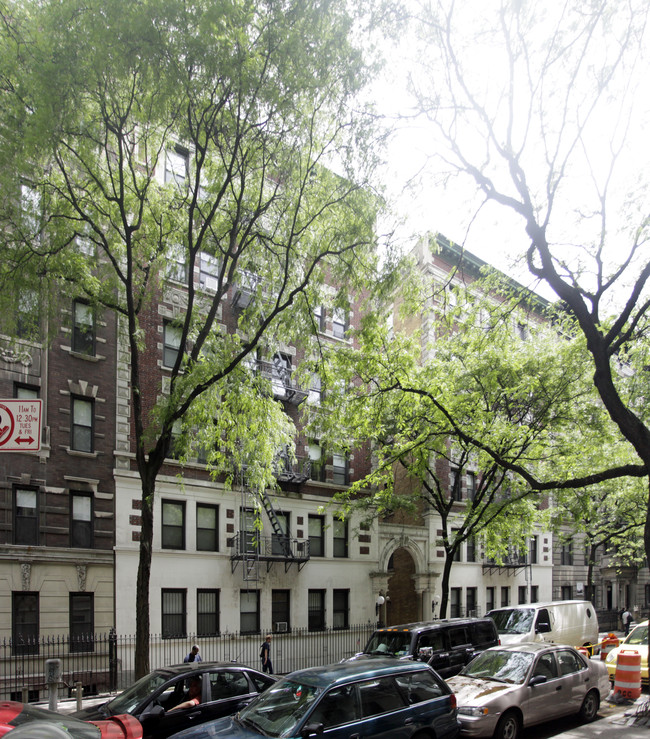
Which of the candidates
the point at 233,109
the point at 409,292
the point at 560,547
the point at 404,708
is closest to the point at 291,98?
the point at 233,109

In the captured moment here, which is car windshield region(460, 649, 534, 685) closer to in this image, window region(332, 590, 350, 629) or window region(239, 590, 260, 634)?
window region(239, 590, 260, 634)

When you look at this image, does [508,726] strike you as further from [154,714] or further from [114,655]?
[114,655]

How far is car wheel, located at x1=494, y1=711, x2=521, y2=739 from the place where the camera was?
11.8 metres

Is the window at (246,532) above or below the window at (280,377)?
below

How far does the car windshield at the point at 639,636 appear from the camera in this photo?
19469 mm

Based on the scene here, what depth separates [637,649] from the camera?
18.3 m

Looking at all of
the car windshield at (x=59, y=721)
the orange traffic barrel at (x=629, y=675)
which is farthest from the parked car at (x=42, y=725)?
the orange traffic barrel at (x=629, y=675)

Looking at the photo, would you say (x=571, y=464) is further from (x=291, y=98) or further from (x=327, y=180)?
(x=291, y=98)

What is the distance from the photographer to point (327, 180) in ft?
50.0

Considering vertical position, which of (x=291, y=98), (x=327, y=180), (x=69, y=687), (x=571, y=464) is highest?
(x=291, y=98)

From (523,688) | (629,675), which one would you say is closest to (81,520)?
(523,688)

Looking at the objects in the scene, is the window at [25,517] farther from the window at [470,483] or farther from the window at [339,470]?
the window at [470,483]

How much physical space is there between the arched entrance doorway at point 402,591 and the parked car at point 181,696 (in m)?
22.5

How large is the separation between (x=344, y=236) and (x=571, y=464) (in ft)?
39.2
